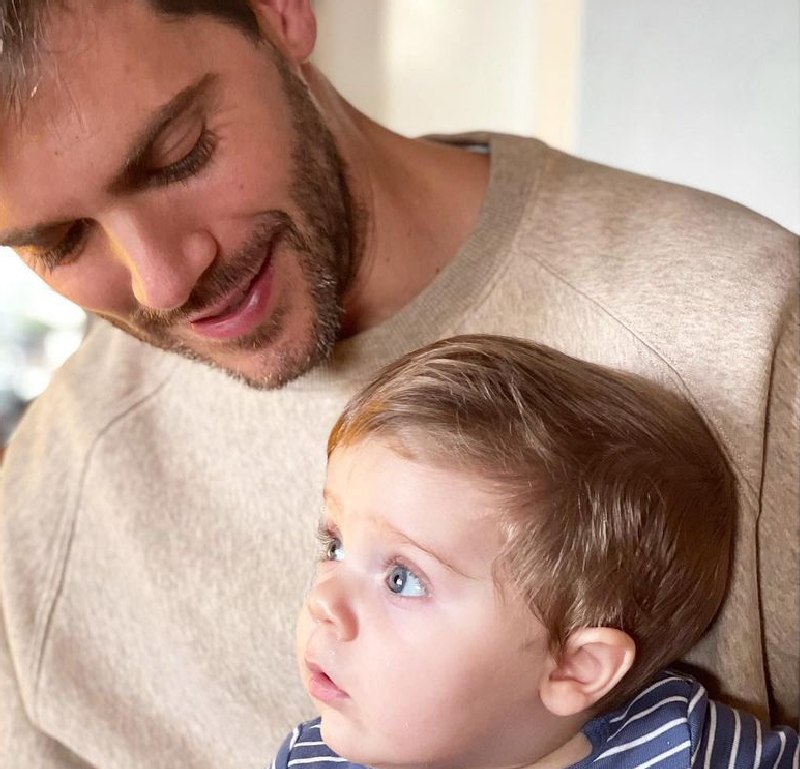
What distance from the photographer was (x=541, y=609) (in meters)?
0.86

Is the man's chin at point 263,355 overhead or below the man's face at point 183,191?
below

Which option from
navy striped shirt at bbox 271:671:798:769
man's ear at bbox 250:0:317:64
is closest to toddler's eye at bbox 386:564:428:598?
navy striped shirt at bbox 271:671:798:769

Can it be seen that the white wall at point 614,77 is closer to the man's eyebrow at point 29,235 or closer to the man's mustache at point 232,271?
the man's mustache at point 232,271

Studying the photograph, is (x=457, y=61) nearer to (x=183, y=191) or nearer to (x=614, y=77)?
(x=614, y=77)

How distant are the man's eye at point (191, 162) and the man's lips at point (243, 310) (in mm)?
129

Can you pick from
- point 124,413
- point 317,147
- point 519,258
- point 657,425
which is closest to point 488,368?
point 657,425

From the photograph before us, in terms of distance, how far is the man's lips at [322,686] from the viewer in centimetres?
89

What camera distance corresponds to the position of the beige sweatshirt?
104 centimetres

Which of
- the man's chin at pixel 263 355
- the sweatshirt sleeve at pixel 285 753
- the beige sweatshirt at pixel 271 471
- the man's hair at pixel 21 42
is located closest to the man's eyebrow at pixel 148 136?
the man's hair at pixel 21 42

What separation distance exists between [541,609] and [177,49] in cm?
65

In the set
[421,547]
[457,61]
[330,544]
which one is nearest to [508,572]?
[421,547]

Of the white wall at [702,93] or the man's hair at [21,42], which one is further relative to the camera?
the white wall at [702,93]

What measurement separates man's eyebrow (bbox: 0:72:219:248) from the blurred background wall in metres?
0.76

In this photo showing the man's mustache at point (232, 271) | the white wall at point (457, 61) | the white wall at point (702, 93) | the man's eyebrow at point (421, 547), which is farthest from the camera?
the white wall at point (457, 61)
